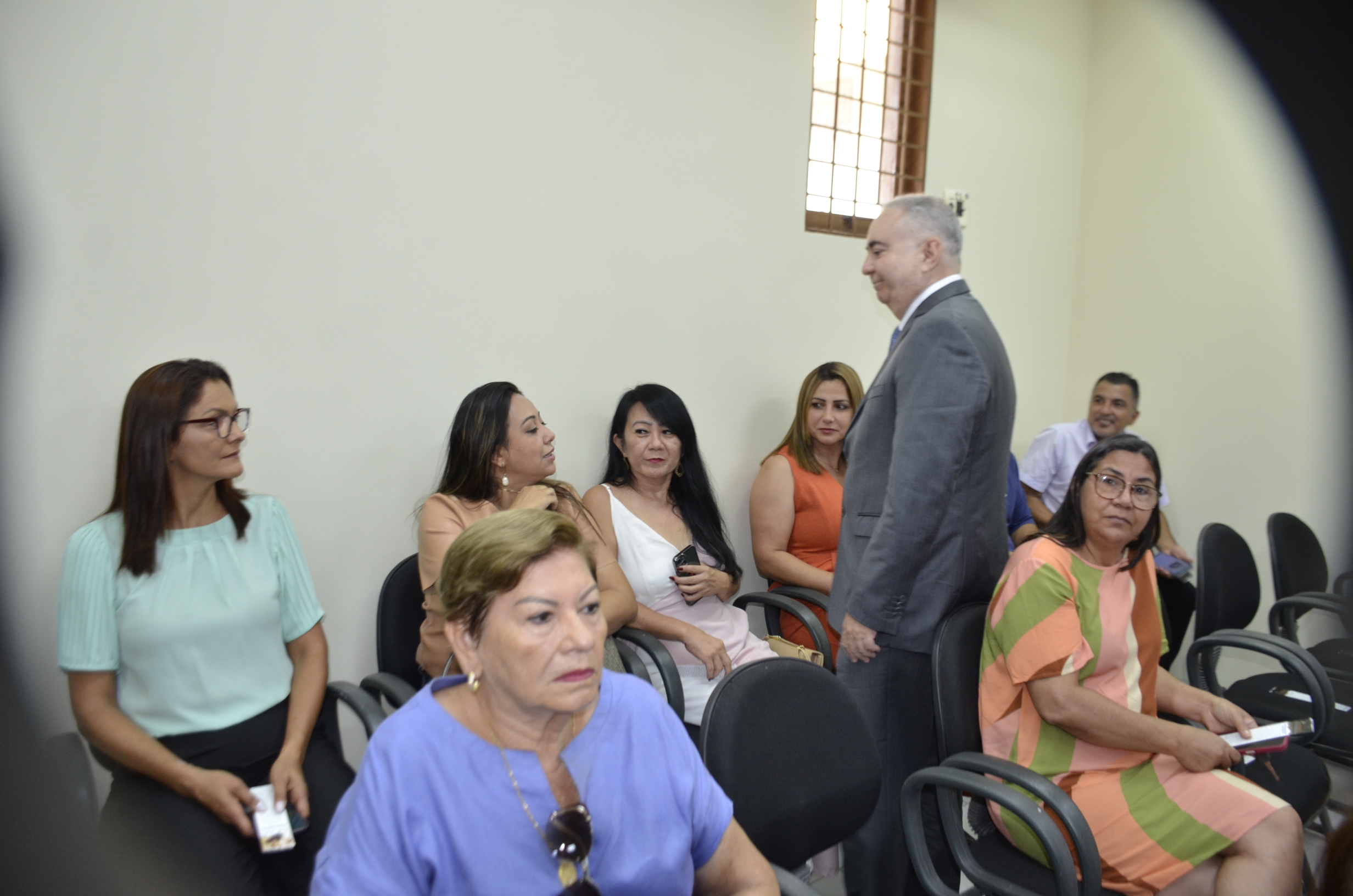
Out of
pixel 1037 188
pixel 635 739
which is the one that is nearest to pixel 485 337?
pixel 635 739

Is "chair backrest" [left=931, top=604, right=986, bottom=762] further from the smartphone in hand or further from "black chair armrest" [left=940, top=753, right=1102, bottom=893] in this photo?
the smartphone in hand

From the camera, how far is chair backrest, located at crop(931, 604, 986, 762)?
1.76 m

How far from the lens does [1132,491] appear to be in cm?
185

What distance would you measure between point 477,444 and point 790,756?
123 cm

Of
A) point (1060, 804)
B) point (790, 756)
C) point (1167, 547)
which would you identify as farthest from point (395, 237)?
point (1167, 547)

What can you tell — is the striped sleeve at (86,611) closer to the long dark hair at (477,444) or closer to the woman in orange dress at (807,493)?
the long dark hair at (477,444)

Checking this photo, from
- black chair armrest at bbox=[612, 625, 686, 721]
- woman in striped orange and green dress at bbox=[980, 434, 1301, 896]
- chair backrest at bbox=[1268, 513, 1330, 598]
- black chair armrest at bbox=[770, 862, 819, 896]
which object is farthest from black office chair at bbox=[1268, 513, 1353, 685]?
black chair armrest at bbox=[770, 862, 819, 896]

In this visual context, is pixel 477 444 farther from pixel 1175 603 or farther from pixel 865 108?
pixel 1175 603

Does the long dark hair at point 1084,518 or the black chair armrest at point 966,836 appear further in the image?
the long dark hair at point 1084,518

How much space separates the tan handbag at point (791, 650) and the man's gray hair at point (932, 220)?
1220 mm

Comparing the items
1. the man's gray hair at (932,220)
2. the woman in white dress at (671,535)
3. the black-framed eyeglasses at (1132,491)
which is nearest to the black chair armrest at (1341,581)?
the black-framed eyeglasses at (1132,491)

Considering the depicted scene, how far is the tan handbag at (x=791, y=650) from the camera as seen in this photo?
2396 mm

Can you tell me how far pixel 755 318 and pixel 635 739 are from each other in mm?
2235

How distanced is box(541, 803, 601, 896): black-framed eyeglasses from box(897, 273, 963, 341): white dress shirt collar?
1503mm
